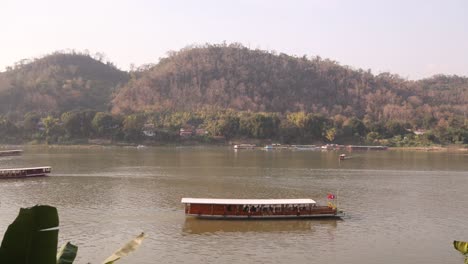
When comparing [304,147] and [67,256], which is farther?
[304,147]

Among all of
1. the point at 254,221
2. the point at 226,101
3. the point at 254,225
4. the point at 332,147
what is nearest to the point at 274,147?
the point at 332,147

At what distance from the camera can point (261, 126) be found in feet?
291

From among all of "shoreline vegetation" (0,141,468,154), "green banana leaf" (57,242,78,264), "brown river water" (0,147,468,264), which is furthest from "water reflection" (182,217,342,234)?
"shoreline vegetation" (0,141,468,154)

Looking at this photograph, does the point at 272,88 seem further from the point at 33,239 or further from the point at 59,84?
the point at 33,239

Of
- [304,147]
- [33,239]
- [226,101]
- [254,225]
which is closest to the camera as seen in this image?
[33,239]

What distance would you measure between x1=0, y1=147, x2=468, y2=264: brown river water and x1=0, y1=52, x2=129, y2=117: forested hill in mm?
63677

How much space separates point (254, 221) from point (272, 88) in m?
109

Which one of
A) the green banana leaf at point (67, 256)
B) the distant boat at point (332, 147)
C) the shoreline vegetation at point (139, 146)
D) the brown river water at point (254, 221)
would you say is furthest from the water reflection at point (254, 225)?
the distant boat at point (332, 147)

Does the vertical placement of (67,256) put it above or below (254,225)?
above

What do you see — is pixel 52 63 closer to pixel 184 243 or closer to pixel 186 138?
pixel 186 138

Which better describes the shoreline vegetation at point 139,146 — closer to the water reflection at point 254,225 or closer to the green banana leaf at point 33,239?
the water reflection at point 254,225

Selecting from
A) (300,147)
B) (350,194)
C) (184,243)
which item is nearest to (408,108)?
(300,147)

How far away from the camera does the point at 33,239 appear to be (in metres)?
2.75

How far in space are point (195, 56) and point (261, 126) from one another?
2501 inches
